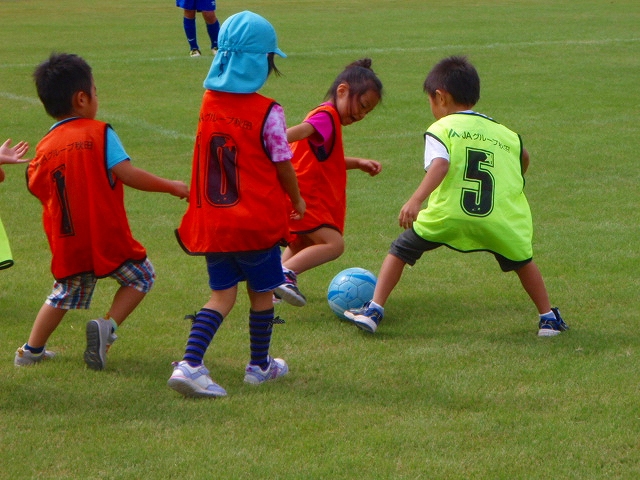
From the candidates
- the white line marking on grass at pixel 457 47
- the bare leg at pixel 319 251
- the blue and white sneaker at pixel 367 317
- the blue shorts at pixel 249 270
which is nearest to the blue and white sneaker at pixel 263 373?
the blue shorts at pixel 249 270

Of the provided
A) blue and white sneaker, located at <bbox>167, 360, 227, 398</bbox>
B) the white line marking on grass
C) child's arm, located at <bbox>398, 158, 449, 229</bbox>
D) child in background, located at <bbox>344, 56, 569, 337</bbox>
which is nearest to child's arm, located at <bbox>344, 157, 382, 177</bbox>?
→ child in background, located at <bbox>344, 56, 569, 337</bbox>

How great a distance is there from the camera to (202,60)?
15.8m

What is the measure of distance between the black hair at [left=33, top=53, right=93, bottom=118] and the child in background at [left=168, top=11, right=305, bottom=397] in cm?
63

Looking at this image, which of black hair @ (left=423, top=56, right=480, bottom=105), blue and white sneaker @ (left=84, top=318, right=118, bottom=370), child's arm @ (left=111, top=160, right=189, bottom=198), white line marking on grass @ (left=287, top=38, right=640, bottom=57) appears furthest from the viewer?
white line marking on grass @ (left=287, top=38, right=640, bottom=57)

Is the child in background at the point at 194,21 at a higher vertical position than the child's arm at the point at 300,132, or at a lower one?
lower

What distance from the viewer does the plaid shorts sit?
4.69m

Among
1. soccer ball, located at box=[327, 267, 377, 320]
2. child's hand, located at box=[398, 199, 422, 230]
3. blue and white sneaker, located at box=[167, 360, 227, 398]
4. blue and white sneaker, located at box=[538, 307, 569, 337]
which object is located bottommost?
soccer ball, located at box=[327, 267, 377, 320]

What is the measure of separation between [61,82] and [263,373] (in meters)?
1.55

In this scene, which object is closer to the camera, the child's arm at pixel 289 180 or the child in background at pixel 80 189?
the child's arm at pixel 289 180

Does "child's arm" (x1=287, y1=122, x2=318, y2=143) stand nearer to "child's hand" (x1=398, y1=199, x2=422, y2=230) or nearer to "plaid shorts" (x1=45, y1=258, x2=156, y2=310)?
"child's hand" (x1=398, y1=199, x2=422, y2=230)

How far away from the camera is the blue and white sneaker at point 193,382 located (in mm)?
4234

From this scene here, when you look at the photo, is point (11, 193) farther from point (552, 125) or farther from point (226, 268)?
point (552, 125)

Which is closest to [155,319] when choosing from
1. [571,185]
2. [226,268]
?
[226,268]

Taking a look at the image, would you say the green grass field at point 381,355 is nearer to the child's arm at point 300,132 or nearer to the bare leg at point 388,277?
the bare leg at point 388,277
